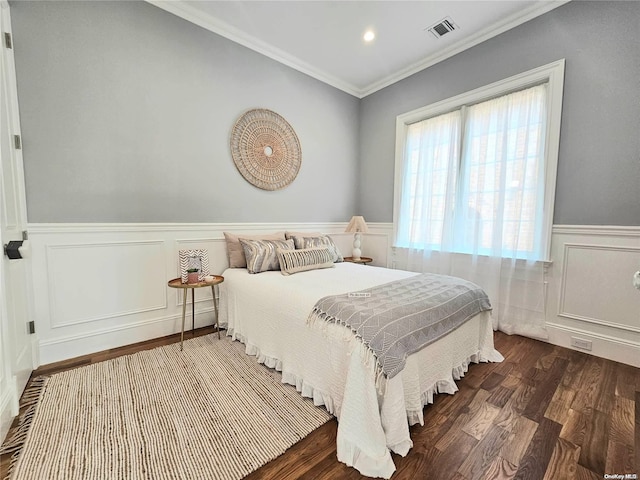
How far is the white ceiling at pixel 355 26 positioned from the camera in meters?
2.44

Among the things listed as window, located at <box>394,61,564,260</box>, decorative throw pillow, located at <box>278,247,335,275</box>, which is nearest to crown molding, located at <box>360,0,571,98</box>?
window, located at <box>394,61,564,260</box>

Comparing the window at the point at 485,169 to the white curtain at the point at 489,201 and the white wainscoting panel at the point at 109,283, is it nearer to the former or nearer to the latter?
the white curtain at the point at 489,201

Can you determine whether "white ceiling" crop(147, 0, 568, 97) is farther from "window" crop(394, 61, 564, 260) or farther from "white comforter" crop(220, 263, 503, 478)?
"white comforter" crop(220, 263, 503, 478)

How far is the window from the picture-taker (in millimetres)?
2449

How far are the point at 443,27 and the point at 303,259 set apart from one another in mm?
2756

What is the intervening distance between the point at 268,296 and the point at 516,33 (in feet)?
11.2

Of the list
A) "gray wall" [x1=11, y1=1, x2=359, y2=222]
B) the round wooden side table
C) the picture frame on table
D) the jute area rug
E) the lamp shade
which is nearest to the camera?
the jute area rug

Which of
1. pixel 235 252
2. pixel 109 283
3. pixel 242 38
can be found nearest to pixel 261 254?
pixel 235 252

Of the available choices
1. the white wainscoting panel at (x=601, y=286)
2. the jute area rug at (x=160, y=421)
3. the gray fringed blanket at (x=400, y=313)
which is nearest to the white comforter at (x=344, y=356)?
the gray fringed blanket at (x=400, y=313)

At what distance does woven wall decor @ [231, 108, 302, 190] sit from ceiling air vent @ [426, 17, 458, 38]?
1832 millimetres

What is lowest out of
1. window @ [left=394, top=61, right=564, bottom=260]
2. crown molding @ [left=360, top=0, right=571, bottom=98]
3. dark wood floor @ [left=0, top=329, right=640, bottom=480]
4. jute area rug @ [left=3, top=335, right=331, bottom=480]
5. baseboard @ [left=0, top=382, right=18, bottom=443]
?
dark wood floor @ [left=0, top=329, right=640, bottom=480]

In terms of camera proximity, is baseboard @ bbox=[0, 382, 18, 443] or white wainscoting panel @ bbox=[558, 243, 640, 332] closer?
baseboard @ bbox=[0, 382, 18, 443]

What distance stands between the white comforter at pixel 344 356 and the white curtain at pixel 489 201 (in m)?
0.83

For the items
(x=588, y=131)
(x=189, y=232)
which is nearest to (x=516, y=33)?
(x=588, y=131)
